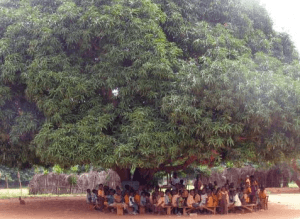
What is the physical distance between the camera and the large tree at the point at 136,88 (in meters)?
9.66

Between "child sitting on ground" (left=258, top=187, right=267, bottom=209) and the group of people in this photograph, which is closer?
the group of people

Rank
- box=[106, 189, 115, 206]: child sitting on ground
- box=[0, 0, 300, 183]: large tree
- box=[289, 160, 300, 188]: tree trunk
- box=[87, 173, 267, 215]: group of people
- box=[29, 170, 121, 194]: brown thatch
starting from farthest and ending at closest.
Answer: box=[29, 170, 121, 194]: brown thatch → box=[289, 160, 300, 188]: tree trunk → box=[106, 189, 115, 206]: child sitting on ground → box=[87, 173, 267, 215]: group of people → box=[0, 0, 300, 183]: large tree

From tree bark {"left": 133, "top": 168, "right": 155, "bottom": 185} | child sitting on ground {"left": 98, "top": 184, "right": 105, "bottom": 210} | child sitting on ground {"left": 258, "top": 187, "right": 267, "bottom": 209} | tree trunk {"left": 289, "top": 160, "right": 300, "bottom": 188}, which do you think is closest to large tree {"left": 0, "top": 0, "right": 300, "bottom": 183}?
child sitting on ground {"left": 258, "top": 187, "right": 267, "bottom": 209}

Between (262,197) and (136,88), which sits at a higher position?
(136,88)

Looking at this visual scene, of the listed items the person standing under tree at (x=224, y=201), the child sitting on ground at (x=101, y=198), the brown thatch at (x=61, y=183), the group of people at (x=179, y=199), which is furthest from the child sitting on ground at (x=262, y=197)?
the brown thatch at (x=61, y=183)

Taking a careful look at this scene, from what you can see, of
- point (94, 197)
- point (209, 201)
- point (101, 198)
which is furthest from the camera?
point (94, 197)

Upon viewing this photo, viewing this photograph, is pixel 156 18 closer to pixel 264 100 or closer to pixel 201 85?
pixel 201 85

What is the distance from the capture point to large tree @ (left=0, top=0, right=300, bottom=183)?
31.7ft

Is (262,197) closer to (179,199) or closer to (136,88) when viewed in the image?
(179,199)

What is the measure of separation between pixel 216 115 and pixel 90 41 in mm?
4444

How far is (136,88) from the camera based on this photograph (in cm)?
1038

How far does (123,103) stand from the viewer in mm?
10672

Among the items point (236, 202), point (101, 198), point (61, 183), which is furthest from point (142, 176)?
point (61, 183)

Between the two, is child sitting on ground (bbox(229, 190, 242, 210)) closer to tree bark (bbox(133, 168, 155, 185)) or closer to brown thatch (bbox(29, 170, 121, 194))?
tree bark (bbox(133, 168, 155, 185))
